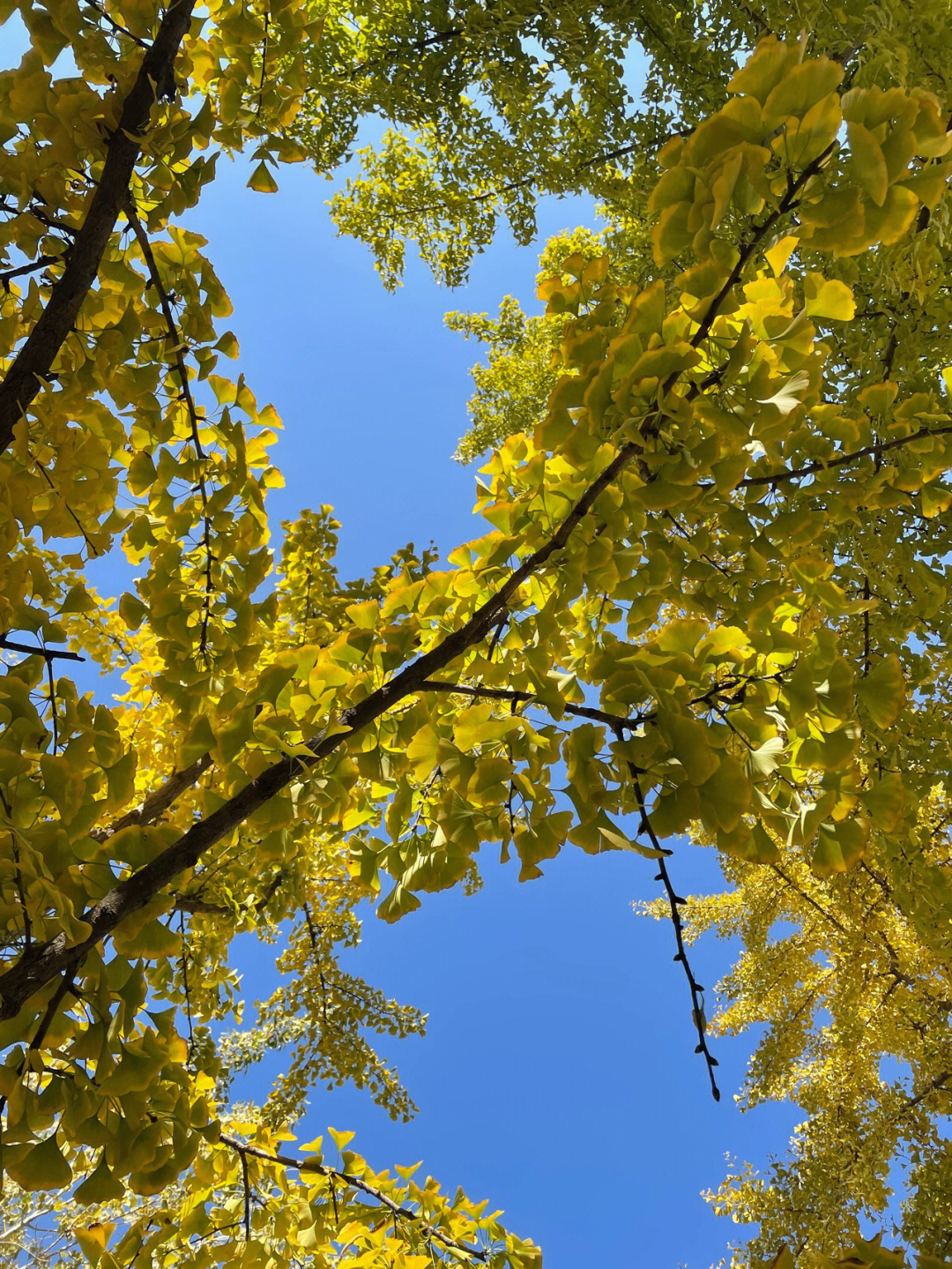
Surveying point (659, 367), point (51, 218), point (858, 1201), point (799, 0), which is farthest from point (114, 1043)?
point (858, 1201)

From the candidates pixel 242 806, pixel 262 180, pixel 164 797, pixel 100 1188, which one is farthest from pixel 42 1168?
pixel 262 180

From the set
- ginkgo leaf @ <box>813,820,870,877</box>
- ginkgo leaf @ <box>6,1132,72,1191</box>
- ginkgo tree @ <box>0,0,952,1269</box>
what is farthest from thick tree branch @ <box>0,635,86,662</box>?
ginkgo leaf @ <box>813,820,870,877</box>

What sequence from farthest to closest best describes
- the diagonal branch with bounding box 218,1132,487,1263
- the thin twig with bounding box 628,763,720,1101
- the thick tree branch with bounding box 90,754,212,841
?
the thick tree branch with bounding box 90,754,212,841 < the diagonal branch with bounding box 218,1132,487,1263 < the thin twig with bounding box 628,763,720,1101

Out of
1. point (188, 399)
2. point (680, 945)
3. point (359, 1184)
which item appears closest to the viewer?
point (680, 945)

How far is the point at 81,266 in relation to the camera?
2.81ft

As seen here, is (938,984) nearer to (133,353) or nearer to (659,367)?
(659,367)

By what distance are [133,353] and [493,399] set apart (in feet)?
19.6

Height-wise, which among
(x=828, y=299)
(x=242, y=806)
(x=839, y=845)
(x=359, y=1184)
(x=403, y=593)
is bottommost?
(x=359, y=1184)

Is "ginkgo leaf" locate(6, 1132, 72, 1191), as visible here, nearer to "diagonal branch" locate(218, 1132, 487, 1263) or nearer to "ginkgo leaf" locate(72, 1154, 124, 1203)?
"ginkgo leaf" locate(72, 1154, 124, 1203)

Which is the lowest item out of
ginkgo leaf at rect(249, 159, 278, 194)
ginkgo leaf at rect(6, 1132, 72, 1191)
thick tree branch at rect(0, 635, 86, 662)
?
ginkgo leaf at rect(6, 1132, 72, 1191)

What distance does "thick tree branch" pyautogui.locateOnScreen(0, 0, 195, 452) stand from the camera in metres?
0.85

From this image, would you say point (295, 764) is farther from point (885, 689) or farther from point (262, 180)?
point (262, 180)

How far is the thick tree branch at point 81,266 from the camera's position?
33.7 inches

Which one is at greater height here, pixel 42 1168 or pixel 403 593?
pixel 403 593
